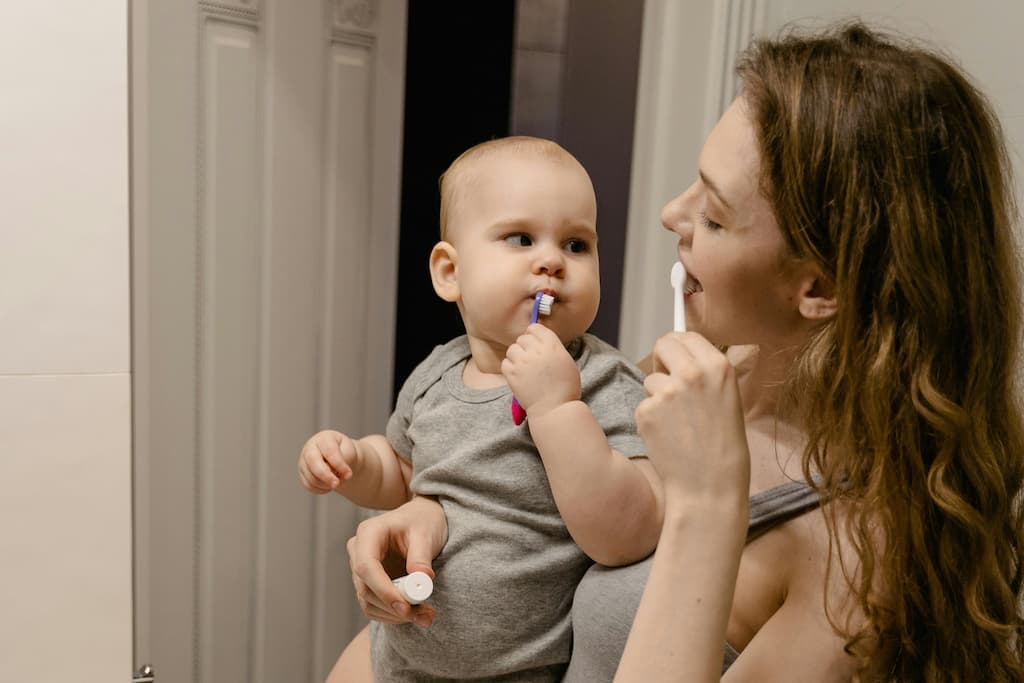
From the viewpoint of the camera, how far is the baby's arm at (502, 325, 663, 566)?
0.85m

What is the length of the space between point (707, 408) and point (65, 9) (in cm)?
119

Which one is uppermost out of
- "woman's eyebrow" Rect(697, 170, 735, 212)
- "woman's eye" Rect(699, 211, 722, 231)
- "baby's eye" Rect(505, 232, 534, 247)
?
"woman's eyebrow" Rect(697, 170, 735, 212)

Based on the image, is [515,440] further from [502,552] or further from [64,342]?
[64,342]

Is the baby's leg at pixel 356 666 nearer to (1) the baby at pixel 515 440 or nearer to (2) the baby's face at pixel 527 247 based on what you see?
(1) the baby at pixel 515 440

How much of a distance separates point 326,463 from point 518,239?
33cm

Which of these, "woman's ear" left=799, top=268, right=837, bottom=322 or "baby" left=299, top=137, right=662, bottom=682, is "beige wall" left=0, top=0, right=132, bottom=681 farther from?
"woman's ear" left=799, top=268, right=837, bottom=322

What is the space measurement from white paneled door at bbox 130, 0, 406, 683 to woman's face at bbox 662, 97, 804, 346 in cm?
105

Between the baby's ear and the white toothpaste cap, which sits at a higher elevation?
the baby's ear

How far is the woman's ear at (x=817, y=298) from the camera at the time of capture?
84cm

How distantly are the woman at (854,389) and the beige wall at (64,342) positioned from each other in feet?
2.86

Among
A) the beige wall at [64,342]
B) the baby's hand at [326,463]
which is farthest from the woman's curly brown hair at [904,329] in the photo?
the beige wall at [64,342]

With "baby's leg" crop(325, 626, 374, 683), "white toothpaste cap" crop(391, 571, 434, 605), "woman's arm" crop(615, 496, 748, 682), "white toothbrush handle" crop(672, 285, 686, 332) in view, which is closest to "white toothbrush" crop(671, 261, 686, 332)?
"white toothbrush handle" crop(672, 285, 686, 332)

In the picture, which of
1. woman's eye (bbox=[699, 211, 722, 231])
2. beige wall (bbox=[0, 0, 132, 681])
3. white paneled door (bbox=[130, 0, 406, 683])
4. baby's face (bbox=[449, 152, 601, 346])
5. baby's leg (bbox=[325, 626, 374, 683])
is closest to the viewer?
woman's eye (bbox=[699, 211, 722, 231])

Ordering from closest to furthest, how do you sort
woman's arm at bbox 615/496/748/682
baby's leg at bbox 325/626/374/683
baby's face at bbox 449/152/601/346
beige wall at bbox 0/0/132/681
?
woman's arm at bbox 615/496/748/682
baby's face at bbox 449/152/601/346
baby's leg at bbox 325/626/374/683
beige wall at bbox 0/0/132/681
